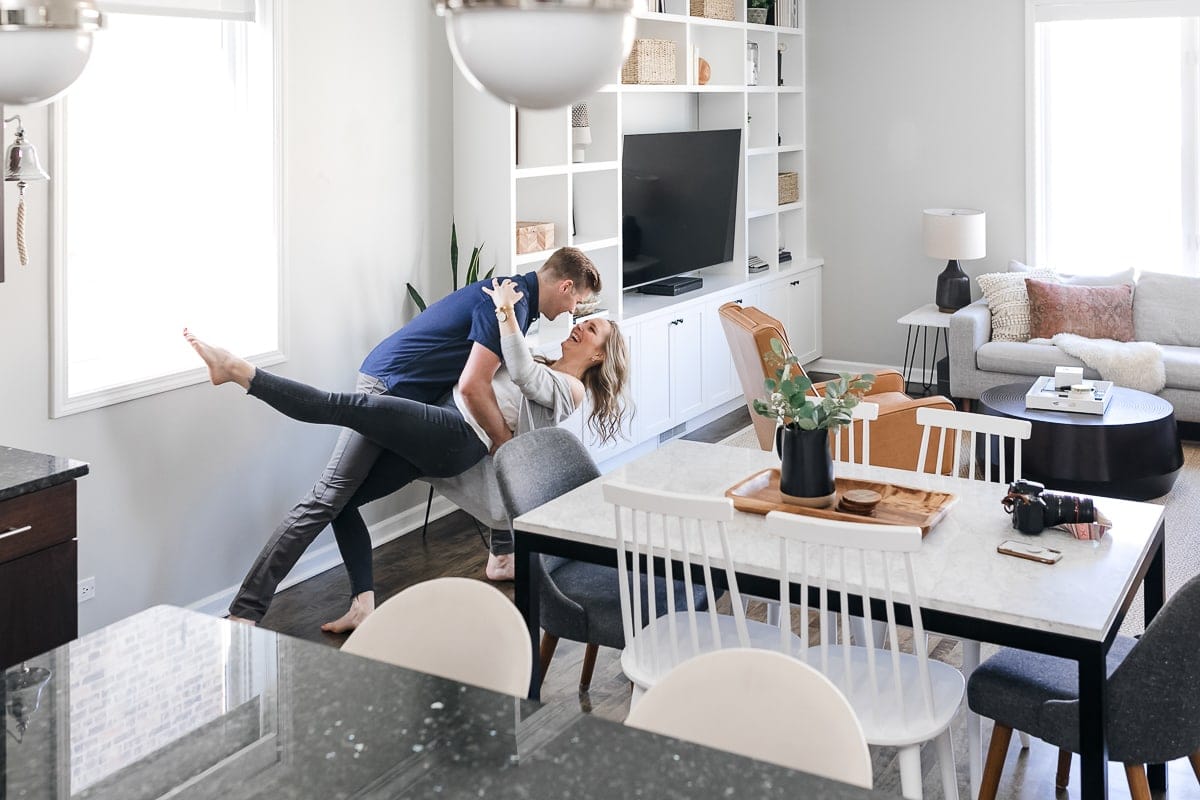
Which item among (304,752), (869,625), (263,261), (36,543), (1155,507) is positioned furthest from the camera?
(263,261)

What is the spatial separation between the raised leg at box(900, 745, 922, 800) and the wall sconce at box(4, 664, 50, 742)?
1613mm

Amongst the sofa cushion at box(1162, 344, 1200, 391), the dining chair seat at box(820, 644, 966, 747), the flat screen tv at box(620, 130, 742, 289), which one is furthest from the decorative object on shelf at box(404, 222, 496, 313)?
the sofa cushion at box(1162, 344, 1200, 391)

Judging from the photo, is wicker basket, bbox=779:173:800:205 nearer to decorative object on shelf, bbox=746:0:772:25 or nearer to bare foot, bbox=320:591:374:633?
decorative object on shelf, bbox=746:0:772:25

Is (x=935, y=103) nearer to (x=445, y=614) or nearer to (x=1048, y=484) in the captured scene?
(x=1048, y=484)

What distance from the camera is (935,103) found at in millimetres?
7590

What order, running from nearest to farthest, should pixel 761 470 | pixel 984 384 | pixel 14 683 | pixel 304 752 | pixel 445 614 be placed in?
1. pixel 304 752
2. pixel 14 683
3. pixel 445 614
4. pixel 761 470
5. pixel 984 384

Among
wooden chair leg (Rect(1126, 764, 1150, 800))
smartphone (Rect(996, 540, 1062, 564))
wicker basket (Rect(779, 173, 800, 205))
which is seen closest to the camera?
wooden chair leg (Rect(1126, 764, 1150, 800))

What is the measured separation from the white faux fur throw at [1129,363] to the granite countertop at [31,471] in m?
4.94

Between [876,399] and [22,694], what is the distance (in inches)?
167

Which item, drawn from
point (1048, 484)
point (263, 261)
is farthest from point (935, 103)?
point (263, 261)

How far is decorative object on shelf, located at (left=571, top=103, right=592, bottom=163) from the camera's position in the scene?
5488 millimetres

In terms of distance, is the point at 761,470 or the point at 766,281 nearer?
the point at 761,470

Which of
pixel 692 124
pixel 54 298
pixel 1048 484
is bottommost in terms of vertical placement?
pixel 1048 484

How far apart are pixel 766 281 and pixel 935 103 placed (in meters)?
1.55
